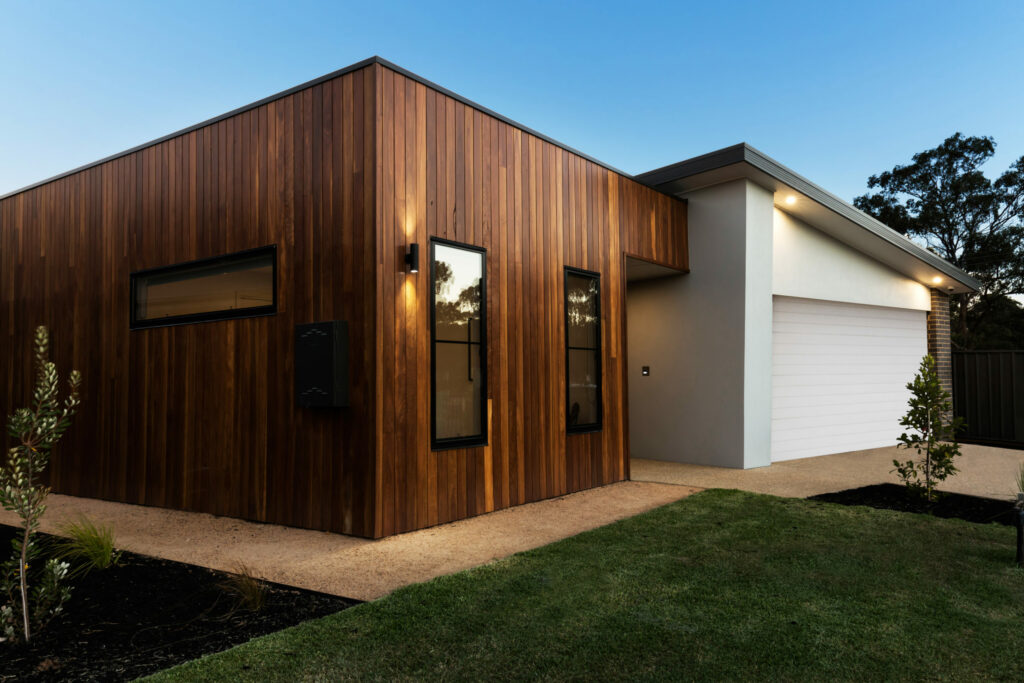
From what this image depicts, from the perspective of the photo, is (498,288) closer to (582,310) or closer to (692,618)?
(582,310)

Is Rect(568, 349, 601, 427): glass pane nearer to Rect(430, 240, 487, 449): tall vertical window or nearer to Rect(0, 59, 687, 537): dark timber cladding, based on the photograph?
Rect(0, 59, 687, 537): dark timber cladding

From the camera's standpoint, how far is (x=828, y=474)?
6.98 meters

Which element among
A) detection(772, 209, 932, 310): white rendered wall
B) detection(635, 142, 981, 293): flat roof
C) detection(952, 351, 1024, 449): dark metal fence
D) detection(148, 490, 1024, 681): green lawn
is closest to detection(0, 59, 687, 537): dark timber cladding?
detection(635, 142, 981, 293): flat roof

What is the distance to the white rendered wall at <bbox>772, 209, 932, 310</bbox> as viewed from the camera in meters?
8.25

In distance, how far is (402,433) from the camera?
4.38m

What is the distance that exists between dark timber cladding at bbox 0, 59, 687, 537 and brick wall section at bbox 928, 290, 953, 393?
716cm

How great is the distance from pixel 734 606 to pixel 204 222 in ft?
16.2

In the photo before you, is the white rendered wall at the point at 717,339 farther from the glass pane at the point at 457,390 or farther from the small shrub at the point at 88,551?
the small shrub at the point at 88,551

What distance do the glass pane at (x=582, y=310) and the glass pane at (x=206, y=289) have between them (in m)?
2.75

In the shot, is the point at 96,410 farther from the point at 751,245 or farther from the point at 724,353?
the point at 751,245

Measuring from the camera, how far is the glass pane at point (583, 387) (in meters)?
6.11

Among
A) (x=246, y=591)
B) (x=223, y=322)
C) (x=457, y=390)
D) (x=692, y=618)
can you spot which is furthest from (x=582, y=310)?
(x=246, y=591)

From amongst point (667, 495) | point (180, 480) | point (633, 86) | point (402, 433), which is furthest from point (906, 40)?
point (180, 480)

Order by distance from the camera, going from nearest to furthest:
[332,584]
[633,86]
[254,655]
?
1. [254,655]
2. [332,584]
3. [633,86]
